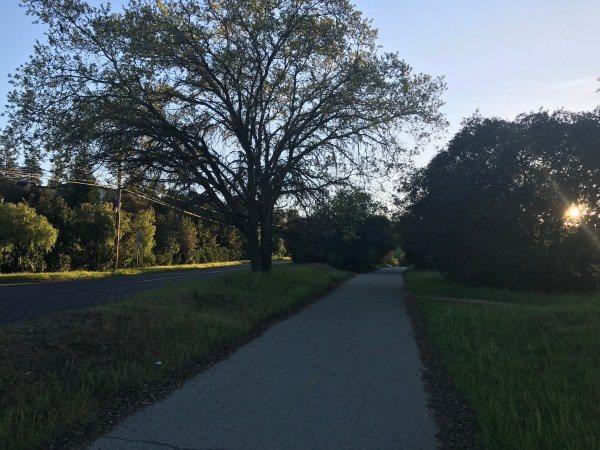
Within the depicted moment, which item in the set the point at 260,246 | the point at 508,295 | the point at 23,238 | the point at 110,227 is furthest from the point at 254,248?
the point at 110,227

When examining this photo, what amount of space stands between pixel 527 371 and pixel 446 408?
168cm

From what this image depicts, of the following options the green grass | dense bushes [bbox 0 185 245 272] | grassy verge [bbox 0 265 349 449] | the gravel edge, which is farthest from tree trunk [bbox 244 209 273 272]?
the gravel edge

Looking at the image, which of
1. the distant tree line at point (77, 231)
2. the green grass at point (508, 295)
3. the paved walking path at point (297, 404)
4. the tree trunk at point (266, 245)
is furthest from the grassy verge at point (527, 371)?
the distant tree line at point (77, 231)

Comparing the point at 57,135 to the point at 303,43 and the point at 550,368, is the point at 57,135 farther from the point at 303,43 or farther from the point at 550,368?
the point at 550,368

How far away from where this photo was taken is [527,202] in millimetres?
24750

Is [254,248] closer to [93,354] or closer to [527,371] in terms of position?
[93,354]

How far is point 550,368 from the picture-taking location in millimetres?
7844

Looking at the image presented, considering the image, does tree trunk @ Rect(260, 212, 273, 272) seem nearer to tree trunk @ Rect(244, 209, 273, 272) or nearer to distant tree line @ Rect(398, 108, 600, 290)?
tree trunk @ Rect(244, 209, 273, 272)

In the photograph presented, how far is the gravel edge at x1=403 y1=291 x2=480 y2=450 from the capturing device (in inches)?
224

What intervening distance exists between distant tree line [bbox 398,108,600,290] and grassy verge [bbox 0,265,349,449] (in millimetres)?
14591

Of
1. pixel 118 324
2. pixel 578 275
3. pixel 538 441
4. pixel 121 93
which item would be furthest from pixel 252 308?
pixel 578 275

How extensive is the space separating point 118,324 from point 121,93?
9943mm

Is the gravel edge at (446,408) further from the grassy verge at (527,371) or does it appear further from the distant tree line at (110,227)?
the distant tree line at (110,227)

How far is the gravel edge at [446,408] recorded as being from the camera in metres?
5.69
